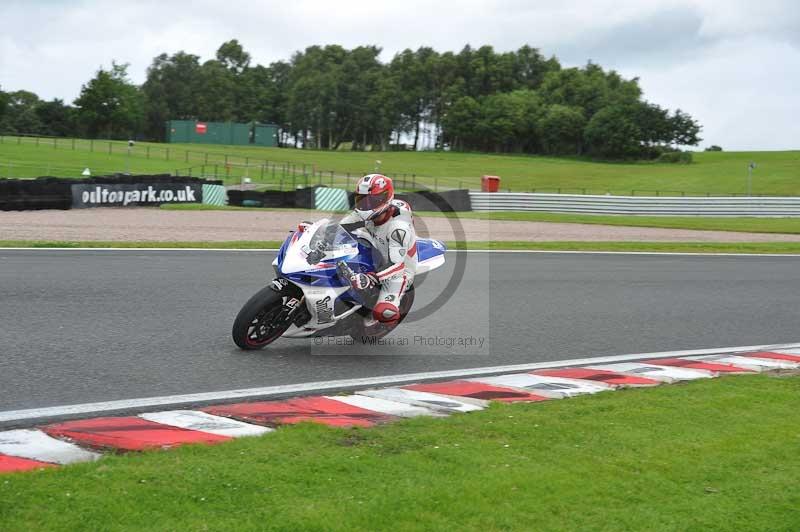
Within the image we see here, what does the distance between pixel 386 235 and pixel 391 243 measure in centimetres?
9

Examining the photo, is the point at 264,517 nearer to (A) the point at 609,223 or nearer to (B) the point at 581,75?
(A) the point at 609,223

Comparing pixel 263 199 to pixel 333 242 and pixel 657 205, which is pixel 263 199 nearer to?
pixel 657 205

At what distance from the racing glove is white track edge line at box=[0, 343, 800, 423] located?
83cm

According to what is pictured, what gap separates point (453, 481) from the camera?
4352mm

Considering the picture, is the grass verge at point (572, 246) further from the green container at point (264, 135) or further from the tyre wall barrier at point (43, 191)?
the green container at point (264, 135)

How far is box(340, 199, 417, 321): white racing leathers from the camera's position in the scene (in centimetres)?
792

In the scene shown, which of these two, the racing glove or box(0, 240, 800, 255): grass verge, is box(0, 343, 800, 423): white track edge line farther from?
box(0, 240, 800, 255): grass verge

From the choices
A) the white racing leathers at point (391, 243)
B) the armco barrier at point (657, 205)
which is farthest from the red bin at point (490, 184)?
the white racing leathers at point (391, 243)

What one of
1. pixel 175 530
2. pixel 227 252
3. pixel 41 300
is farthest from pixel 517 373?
pixel 227 252

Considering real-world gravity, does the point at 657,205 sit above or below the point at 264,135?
below

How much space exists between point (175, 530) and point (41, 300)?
6.95 meters

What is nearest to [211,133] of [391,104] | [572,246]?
[391,104]

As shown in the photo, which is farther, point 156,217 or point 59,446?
point 156,217

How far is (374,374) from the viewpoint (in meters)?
7.39
